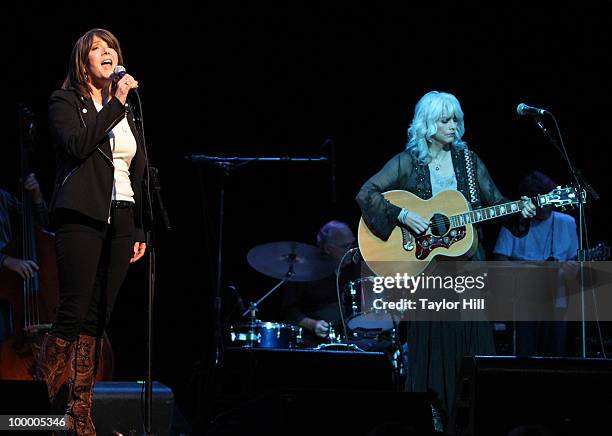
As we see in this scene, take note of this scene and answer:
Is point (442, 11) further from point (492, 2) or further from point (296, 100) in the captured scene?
point (296, 100)

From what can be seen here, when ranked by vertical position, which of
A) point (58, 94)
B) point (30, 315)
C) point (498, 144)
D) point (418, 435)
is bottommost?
point (418, 435)

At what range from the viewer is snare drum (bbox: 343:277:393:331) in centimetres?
581

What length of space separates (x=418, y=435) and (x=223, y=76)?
4.40 m

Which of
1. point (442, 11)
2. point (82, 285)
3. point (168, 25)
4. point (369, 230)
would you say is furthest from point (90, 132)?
point (442, 11)

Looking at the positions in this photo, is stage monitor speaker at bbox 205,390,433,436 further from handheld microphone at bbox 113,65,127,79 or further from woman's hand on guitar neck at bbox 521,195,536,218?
woman's hand on guitar neck at bbox 521,195,536,218

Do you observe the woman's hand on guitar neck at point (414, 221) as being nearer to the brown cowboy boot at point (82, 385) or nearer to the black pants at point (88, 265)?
the black pants at point (88, 265)

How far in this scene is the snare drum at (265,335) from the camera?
600cm

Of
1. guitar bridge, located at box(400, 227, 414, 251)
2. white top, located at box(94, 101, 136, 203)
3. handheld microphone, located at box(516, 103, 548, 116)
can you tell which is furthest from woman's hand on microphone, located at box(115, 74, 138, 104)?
handheld microphone, located at box(516, 103, 548, 116)

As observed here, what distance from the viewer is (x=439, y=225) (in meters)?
4.36

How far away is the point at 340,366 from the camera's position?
3857 millimetres

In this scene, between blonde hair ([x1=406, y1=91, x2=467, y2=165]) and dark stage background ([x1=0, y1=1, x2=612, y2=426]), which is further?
dark stage background ([x1=0, y1=1, x2=612, y2=426])

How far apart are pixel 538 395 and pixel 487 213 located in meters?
1.53

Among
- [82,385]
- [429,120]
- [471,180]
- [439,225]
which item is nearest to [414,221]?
[439,225]

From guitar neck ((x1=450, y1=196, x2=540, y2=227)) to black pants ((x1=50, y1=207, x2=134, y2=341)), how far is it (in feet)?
5.71
